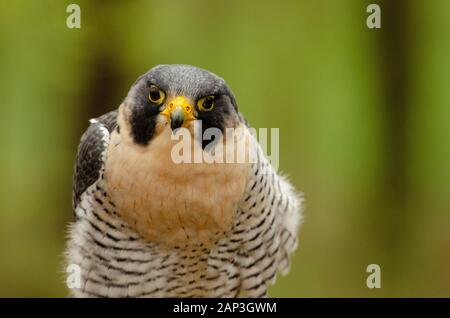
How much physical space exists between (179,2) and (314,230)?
1.94 meters

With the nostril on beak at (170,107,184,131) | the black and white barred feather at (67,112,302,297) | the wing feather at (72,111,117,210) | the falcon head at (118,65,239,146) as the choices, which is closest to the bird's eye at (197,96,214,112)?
the falcon head at (118,65,239,146)

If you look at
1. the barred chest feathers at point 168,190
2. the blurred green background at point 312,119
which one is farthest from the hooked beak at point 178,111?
the blurred green background at point 312,119

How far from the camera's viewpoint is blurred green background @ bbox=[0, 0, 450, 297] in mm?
4191

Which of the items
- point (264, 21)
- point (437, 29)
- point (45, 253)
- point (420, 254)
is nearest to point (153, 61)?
point (264, 21)

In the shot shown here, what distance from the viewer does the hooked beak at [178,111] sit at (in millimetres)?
2055

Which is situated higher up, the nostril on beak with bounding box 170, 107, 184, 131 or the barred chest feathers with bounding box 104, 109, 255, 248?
the nostril on beak with bounding box 170, 107, 184, 131

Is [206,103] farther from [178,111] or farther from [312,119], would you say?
[312,119]

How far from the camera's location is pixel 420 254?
480cm

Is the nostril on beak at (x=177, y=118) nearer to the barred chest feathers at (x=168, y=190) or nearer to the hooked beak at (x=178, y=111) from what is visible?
the hooked beak at (x=178, y=111)

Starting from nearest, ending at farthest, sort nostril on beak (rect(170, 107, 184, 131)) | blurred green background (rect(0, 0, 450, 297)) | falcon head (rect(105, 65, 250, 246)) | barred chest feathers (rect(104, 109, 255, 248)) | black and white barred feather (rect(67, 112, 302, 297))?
nostril on beak (rect(170, 107, 184, 131)), falcon head (rect(105, 65, 250, 246)), barred chest feathers (rect(104, 109, 255, 248)), black and white barred feather (rect(67, 112, 302, 297)), blurred green background (rect(0, 0, 450, 297))

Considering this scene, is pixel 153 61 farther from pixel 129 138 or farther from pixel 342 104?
pixel 129 138

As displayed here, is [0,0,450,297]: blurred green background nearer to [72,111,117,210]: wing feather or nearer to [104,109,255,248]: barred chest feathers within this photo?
[72,111,117,210]: wing feather

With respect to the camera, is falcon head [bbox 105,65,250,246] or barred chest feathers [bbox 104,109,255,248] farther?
barred chest feathers [bbox 104,109,255,248]

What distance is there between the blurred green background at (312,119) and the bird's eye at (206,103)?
1936mm
